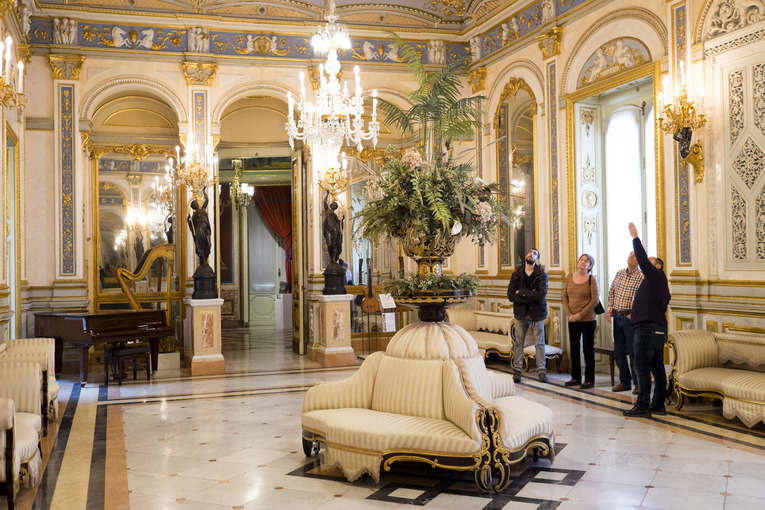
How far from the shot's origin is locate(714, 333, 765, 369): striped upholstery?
250 inches

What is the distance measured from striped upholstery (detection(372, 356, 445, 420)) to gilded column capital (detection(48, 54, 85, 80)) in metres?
7.38

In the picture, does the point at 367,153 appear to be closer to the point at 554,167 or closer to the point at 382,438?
the point at 554,167

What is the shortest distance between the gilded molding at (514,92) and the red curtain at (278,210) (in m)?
7.58

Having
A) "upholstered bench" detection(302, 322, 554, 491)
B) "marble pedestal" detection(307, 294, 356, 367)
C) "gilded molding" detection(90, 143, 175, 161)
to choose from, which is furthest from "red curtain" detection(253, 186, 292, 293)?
"upholstered bench" detection(302, 322, 554, 491)

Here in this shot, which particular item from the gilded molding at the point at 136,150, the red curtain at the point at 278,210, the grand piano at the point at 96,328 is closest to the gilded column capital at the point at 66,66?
the gilded molding at the point at 136,150

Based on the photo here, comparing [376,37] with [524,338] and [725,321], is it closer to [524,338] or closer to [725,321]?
[524,338]

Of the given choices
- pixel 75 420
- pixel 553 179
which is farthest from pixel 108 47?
pixel 553 179

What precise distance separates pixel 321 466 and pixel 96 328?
483cm

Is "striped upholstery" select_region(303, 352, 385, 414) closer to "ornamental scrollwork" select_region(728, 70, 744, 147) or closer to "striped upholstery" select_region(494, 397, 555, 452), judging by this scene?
"striped upholstery" select_region(494, 397, 555, 452)

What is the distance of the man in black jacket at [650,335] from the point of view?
6.19 m

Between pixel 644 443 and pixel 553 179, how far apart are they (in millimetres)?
4776

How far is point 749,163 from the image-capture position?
22.1ft

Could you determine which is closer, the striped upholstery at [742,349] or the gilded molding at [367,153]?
the striped upholstery at [742,349]

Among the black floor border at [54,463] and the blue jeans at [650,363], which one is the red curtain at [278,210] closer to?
the black floor border at [54,463]
